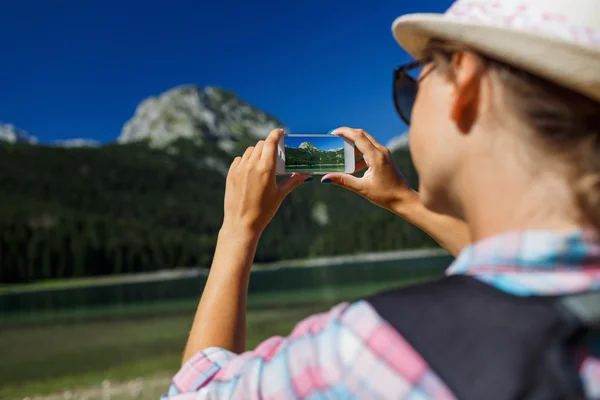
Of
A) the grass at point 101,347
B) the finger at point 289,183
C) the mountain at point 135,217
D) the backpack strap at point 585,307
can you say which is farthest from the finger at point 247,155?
the mountain at point 135,217

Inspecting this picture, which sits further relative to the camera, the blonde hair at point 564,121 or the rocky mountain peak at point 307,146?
the rocky mountain peak at point 307,146

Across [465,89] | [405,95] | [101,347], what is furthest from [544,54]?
[101,347]

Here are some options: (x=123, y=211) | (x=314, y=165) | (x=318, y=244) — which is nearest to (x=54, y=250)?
(x=123, y=211)

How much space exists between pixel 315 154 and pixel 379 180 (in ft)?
0.92

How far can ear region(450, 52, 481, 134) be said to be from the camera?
0.96 meters

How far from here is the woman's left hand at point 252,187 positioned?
51.5 inches

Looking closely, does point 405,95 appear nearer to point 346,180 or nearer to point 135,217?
point 346,180

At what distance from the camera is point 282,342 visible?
94 centimetres

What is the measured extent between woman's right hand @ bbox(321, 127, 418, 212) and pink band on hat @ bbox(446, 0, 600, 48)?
0.86 meters

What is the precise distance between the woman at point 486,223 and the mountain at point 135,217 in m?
99.9

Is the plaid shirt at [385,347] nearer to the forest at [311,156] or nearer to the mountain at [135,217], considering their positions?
the forest at [311,156]

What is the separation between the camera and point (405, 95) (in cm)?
129

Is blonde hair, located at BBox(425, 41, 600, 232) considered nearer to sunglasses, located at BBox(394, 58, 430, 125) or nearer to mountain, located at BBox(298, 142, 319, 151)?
sunglasses, located at BBox(394, 58, 430, 125)

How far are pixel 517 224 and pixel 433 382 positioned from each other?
1.05 ft
